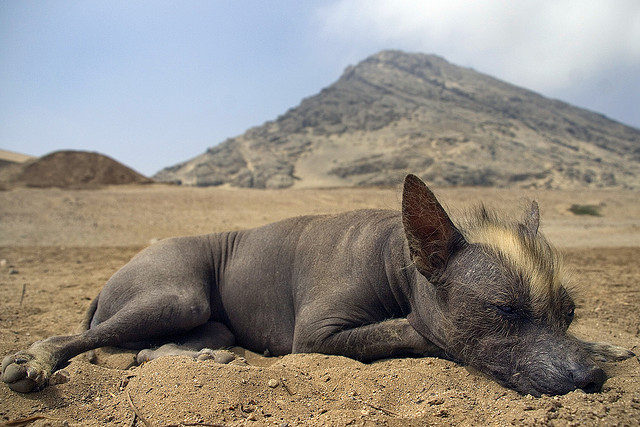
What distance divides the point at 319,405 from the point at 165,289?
214cm

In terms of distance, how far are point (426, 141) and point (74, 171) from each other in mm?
28208

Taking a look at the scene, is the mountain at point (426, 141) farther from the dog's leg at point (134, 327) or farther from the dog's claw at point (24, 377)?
the dog's claw at point (24, 377)

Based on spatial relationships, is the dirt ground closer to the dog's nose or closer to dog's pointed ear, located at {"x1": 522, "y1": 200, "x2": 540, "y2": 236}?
the dog's nose

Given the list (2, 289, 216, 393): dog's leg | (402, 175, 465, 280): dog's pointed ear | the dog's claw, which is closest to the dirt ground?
the dog's claw

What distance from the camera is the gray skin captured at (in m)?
2.98

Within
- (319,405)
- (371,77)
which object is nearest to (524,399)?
(319,405)

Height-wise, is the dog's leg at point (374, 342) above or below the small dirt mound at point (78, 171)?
below

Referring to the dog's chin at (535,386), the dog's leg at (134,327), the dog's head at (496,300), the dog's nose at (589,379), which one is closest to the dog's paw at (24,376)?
the dog's leg at (134,327)

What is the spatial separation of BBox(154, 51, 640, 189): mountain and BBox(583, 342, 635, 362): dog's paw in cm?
2873

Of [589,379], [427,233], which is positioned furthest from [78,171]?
[589,379]

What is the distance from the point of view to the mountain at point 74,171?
1152 inches

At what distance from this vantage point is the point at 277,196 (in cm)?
2206

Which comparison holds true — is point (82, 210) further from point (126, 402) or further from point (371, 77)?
point (371, 77)

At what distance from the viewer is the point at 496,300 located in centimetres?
301
